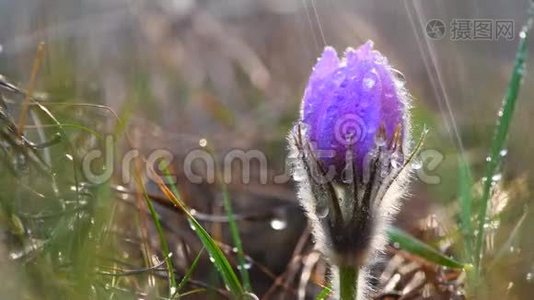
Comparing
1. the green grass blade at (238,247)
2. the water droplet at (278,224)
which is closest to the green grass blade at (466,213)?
the green grass blade at (238,247)

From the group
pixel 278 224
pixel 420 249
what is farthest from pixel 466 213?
pixel 278 224

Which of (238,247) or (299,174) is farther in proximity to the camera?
(238,247)

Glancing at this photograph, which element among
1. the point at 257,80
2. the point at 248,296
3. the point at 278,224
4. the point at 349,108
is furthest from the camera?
the point at 257,80

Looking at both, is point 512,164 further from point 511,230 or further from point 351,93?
point 351,93

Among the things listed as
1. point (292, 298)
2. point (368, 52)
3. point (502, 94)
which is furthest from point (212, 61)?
point (368, 52)

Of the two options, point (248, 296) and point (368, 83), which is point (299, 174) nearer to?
point (368, 83)
